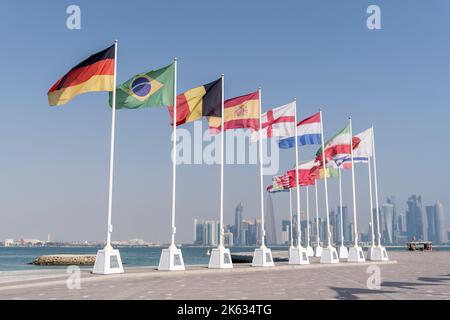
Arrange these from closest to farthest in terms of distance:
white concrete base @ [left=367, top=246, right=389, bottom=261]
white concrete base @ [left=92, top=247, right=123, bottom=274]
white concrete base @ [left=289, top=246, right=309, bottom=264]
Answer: white concrete base @ [left=92, top=247, right=123, bottom=274]
white concrete base @ [left=289, top=246, right=309, bottom=264]
white concrete base @ [left=367, top=246, right=389, bottom=261]

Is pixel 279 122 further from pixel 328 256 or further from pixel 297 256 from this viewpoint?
pixel 328 256

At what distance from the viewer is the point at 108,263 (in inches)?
875

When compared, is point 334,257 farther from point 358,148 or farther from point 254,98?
point 254,98

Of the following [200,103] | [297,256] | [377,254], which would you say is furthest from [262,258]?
[377,254]

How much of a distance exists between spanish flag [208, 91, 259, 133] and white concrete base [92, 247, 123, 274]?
10.9m

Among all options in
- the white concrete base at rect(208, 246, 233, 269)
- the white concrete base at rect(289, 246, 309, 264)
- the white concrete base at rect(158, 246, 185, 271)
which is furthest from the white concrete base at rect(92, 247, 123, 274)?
the white concrete base at rect(289, 246, 309, 264)

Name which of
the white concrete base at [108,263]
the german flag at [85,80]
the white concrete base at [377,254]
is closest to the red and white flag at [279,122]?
the german flag at [85,80]

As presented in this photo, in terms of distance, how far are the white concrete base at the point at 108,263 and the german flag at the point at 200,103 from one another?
Result: 27.4 ft

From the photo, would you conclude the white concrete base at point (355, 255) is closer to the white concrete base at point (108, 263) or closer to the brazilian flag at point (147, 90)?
the brazilian flag at point (147, 90)

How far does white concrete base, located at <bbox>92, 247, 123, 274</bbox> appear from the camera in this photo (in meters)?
22.1

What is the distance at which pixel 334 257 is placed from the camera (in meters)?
35.3

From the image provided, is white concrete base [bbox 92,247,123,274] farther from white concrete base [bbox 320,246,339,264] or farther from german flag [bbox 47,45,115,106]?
white concrete base [bbox 320,246,339,264]

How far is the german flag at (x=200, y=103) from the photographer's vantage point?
26.9 meters
